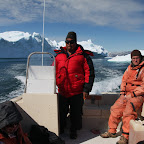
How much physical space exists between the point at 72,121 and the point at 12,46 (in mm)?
48083

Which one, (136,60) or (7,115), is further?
(136,60)

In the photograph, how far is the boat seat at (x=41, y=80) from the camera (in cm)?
218

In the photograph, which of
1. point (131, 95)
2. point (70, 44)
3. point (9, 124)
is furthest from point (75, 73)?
point (9, 124)

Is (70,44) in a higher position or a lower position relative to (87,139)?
higher

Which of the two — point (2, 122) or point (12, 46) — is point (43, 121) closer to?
point (2, 122)

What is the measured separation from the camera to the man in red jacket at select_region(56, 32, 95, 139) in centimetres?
235

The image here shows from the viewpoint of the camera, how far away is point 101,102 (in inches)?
125

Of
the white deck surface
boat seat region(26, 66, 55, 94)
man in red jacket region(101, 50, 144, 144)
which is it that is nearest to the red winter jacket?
boat seat region(26, 66, 55, 94)

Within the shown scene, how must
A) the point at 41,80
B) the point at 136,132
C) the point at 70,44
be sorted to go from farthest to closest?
the point at 70,44 < the point at 41,80 < the point at 136,132

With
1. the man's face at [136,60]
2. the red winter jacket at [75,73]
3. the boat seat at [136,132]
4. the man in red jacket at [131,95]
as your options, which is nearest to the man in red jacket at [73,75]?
the red winter jacket at [75,73]

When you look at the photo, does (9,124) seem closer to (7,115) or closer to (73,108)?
(7,115)

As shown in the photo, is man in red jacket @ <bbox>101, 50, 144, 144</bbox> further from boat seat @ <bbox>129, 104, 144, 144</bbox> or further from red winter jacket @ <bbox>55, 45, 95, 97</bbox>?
red winter jacket @ <bbox>55, 45, 95, 97</bbox>

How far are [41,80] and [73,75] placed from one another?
46cm

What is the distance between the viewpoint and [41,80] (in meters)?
2.20
